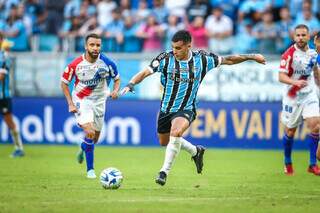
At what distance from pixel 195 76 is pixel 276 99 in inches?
339

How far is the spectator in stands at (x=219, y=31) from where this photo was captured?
21359 millimetres

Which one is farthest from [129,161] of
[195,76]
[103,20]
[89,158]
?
[103,20]

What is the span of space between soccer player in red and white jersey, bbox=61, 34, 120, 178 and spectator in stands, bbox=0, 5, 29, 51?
329 inches

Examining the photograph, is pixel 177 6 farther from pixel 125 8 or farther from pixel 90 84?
pixel 90 84

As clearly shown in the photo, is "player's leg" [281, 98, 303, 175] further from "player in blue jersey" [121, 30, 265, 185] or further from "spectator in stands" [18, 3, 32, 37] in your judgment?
"spectator in stands" [18, 3, 32, 37]

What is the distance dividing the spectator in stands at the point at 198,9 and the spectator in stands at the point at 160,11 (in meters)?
0.65

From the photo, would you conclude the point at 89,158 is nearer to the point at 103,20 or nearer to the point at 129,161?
the point at 129,161

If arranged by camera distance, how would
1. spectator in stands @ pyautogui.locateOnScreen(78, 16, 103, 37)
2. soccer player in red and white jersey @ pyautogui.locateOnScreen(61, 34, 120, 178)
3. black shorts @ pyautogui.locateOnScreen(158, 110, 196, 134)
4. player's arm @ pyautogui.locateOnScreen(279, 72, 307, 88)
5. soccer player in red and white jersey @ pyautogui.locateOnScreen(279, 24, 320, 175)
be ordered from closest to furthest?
1. black shorts @ pyautogui.locateOnScreen(158, 110, 196, 134)
2. player's arm @ pyautogui.locateOnScreen(279, 72, 307, 88)
3. soccer player in red and white jersey @ pyautogui.locateOnScreen(61, 34, 120, 178)
4. soccer player in red and white jersey @ pyautogui.locateOnScreen(279, 24, 320, 175)
5. spectator in stands @ pyautogui.locateOnScreen(78, 16, 103, 37)

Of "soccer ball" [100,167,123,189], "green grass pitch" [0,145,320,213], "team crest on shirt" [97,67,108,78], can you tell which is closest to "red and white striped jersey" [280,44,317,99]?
"green grass pitch" [0,145,320,213]

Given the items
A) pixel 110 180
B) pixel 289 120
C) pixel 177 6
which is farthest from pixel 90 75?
pixel 177 6

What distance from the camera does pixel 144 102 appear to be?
848 inches

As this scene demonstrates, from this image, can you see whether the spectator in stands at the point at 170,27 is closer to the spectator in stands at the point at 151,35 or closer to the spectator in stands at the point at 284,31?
the spectator in stands at the point at 151,35

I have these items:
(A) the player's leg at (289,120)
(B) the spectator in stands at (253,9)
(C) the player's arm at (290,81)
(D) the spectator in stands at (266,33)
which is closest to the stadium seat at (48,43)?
(B) the spectator in stands at (253,9)

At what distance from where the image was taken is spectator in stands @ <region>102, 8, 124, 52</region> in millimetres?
21719
